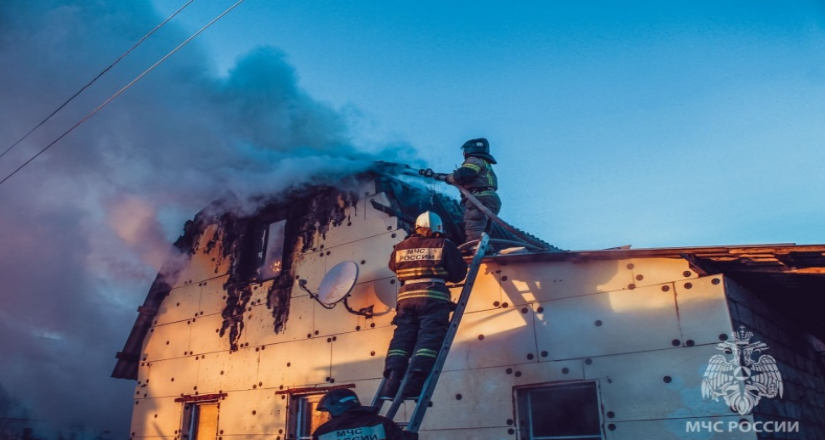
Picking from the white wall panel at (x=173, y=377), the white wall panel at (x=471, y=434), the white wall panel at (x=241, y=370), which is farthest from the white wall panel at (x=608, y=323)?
the white wall panel at (x=173, y=377)

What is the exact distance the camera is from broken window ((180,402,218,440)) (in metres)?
8.48

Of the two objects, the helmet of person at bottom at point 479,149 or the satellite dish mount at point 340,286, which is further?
the helmet of person at bottom at point 479,149

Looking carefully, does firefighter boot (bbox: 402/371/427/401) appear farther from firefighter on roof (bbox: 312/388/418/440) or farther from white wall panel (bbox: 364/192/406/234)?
white wall panel (bbox: 364/192/406/234)

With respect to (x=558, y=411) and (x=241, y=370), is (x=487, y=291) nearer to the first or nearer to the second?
(x=558, y=411)

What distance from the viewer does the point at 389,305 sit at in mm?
7102

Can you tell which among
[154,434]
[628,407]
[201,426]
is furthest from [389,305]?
[154,434]

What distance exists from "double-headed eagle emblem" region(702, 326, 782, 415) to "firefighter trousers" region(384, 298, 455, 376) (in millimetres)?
2406

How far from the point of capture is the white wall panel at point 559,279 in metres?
5.60

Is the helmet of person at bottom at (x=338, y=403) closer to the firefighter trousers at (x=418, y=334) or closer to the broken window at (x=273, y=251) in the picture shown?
the firefighter trousers at (x=418, y=334)

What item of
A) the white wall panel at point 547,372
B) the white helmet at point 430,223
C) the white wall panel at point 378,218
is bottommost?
the white wall panel at point 547,372

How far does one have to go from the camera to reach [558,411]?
225 inches

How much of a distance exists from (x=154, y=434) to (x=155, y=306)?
238cm

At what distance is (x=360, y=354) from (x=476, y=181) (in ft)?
9.80

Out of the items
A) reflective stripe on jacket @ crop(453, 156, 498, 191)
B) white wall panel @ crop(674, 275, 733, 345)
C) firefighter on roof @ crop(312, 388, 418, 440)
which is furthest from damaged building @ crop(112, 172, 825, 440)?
firefighter on roof @ crop(312, 388, 418, 440)
